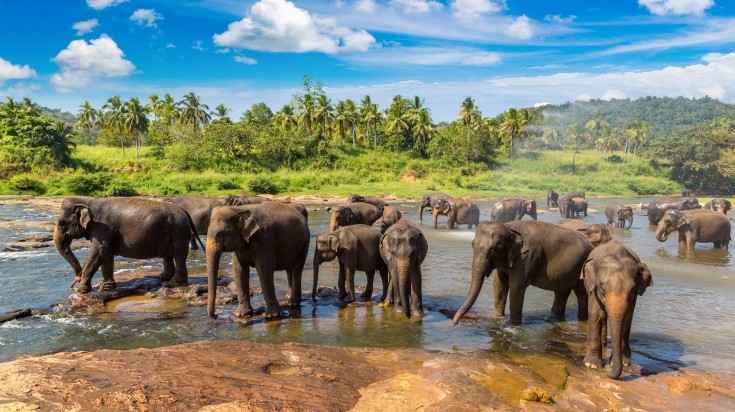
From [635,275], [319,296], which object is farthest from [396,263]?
[635,275]

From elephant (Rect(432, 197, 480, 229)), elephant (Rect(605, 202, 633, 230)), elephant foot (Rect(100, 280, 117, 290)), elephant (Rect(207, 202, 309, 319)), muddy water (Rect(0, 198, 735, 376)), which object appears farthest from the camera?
elephant (Rect(605, 202, 633, 230))

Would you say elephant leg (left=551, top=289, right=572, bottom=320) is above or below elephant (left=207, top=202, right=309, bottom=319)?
below

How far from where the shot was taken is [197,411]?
5203 millimetres

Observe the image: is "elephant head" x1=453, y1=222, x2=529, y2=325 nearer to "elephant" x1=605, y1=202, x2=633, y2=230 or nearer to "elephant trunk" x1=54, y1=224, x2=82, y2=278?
"elephant trunk" x1=54, y1=224, x2=82, y2=278

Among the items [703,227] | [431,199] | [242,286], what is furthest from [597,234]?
[431,199]

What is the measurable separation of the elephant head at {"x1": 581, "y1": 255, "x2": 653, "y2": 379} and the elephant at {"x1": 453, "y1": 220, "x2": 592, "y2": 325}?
2048 mm

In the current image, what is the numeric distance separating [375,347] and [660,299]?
8.22m

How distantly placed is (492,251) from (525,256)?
0.67 metres

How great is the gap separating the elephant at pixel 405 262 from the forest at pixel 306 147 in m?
40.3

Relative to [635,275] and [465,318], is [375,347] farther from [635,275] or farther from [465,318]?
[635,275]

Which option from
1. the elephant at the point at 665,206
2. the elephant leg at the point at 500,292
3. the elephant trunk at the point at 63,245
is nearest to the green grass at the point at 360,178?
the elephant at the point at 665,206

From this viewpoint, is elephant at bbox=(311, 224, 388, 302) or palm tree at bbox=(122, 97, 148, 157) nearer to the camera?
elephant at bbox=(311, 224, 388, 302)

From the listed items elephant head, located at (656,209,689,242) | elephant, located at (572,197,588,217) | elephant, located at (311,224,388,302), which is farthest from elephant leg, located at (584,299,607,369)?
elephant, located at (572,197,588,217)

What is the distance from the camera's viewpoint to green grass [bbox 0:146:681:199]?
46.5 metres
